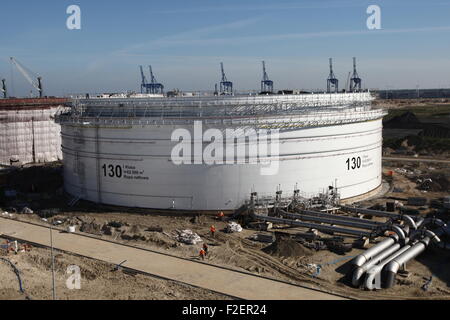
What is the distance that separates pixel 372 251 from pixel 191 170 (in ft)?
46.8

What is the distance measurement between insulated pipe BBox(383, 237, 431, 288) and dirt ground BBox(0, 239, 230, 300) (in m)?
7.87

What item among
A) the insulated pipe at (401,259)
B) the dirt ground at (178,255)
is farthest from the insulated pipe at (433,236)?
the dirt ground at (178,255)

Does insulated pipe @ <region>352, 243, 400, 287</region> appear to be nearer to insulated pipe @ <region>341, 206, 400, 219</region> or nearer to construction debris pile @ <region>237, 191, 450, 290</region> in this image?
construction debris pile @ <region>237, 191, 450, 290</region>

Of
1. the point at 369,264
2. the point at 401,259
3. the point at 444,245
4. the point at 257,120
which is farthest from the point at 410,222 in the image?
the point at 257,120

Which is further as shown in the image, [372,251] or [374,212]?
[374,212]

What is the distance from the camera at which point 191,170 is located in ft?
107

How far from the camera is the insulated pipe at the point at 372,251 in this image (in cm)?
2193

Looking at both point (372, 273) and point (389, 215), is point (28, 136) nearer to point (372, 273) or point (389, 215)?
point (389, 215)

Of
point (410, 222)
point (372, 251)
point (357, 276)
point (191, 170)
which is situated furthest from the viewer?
point (191, 170)

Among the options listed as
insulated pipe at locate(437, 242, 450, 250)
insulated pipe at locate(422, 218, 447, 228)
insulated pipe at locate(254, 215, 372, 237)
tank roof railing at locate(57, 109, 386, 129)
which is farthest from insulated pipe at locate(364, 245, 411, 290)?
tank roof railing at locate(57, 109, 386, 129)

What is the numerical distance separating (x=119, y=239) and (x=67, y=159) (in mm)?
14669

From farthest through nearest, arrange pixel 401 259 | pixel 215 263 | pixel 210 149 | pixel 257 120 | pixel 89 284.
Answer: pixel 257 120 → pixel 210 149 → pixel 215 263 → pixel 401 259 → pixel 89 284
